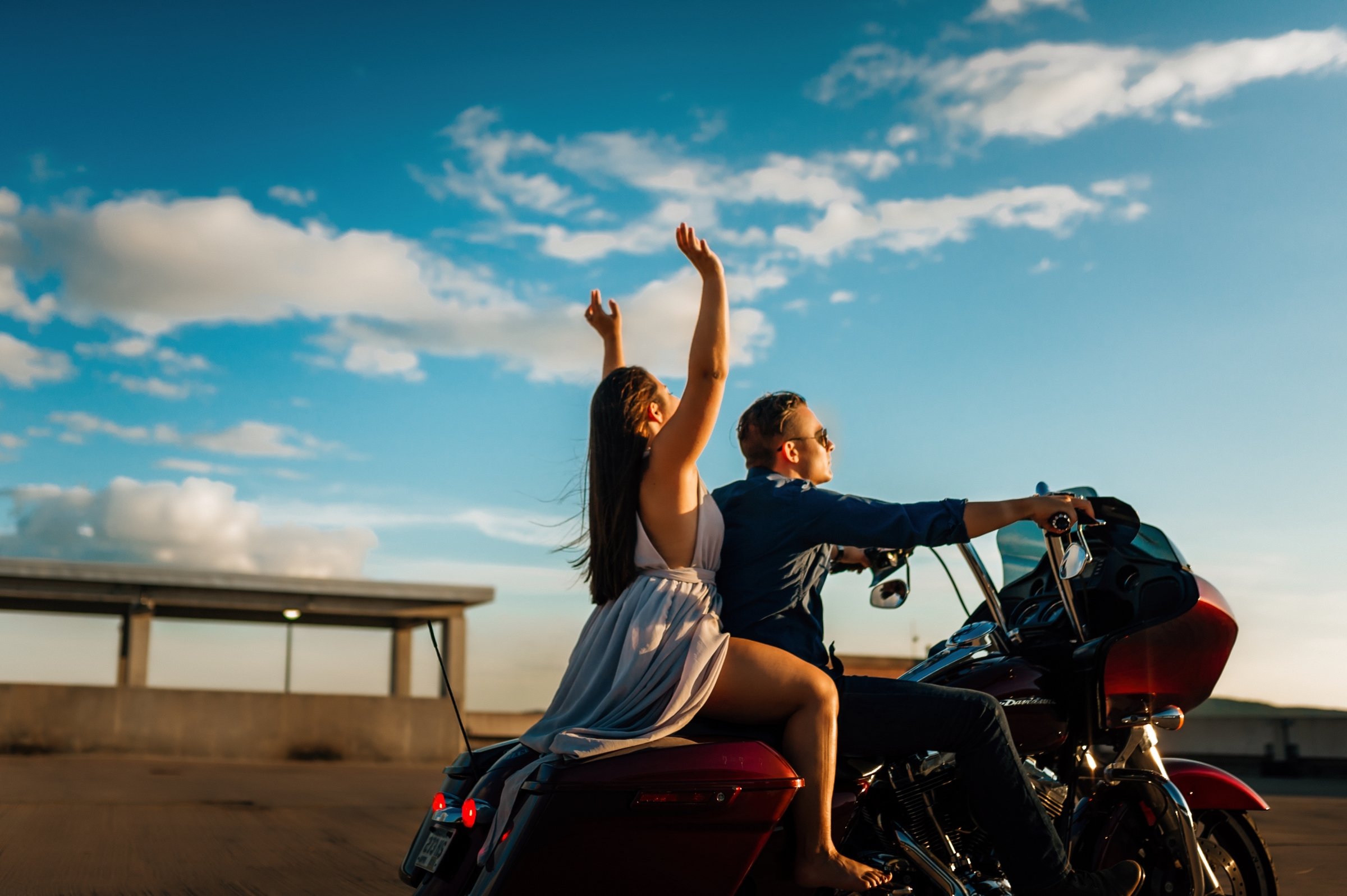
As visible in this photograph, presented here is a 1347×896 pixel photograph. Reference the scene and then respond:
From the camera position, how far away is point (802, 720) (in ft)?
9.69

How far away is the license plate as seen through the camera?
115 inches

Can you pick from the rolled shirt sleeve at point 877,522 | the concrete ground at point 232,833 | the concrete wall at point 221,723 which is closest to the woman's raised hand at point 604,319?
the rolled shirt sleeve at point 877,522

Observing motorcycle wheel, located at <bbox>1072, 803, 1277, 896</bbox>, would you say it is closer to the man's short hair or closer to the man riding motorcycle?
the man riding motorcycle

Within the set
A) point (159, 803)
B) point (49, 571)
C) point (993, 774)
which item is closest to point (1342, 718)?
point (159, 803)

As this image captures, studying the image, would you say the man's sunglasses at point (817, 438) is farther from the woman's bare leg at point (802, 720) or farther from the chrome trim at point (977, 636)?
the chrome trim at point (977, 636)

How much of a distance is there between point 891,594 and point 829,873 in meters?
1.49

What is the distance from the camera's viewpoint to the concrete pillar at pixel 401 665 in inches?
902

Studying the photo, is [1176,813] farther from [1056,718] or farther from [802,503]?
[802,503]

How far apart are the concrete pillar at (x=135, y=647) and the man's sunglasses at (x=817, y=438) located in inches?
789

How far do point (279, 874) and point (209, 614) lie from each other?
1788 centimetres

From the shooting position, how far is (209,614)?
23000 millimetres

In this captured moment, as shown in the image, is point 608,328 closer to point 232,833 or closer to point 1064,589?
point 1064,589

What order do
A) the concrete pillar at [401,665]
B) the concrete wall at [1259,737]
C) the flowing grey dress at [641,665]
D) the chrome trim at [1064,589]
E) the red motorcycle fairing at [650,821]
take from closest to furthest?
the red motorcycle fairing at [650,821], the flowing grey dress at [641,665], the chrome trim at [1064,589], the concrete wall at [1259,737], the concrete pillar at [401,665]

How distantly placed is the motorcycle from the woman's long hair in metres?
0.44
